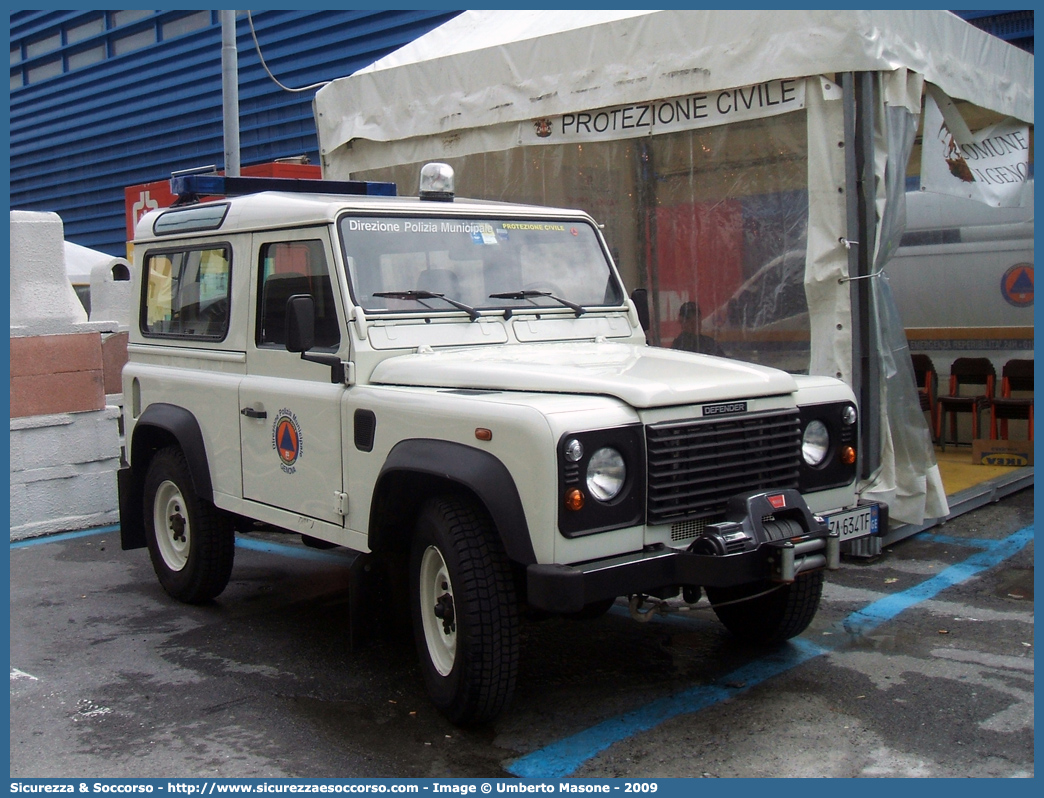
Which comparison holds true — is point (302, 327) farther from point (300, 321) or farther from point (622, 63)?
point (622, 63)

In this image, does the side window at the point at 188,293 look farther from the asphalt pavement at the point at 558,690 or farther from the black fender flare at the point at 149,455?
the asphalt pavement at the point at 558,690

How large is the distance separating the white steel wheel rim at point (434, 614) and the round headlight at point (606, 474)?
2.52 feet

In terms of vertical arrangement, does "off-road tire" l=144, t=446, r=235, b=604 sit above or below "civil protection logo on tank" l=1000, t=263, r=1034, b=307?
below

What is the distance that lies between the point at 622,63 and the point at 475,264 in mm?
2901

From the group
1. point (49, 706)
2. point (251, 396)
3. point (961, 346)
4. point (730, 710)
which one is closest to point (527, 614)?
point (730, 710)

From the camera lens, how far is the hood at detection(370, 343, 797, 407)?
13.0ft

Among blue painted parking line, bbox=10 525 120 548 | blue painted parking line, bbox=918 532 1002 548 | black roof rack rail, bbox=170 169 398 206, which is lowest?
blue painted parking line, bbox=10 525 120 548

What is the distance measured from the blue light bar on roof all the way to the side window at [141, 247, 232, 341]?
0.38 metres

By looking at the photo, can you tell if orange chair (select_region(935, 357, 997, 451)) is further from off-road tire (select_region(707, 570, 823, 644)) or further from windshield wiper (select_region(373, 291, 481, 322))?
windshield wiper (select_region(373, 291, 481, 322))

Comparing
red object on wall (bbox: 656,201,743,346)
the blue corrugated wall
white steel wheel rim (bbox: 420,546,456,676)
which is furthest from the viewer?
the blue corrugated wall

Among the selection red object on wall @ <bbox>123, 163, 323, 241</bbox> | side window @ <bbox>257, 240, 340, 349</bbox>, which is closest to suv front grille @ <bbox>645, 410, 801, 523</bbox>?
side window @ <bbox>257, 240, 340, 349</bbox>

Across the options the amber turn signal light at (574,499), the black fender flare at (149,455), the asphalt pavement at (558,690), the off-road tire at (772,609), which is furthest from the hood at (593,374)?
the black fender flare at (149,455)

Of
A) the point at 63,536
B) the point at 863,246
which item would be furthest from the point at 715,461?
the point at 63,536

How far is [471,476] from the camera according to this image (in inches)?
151
